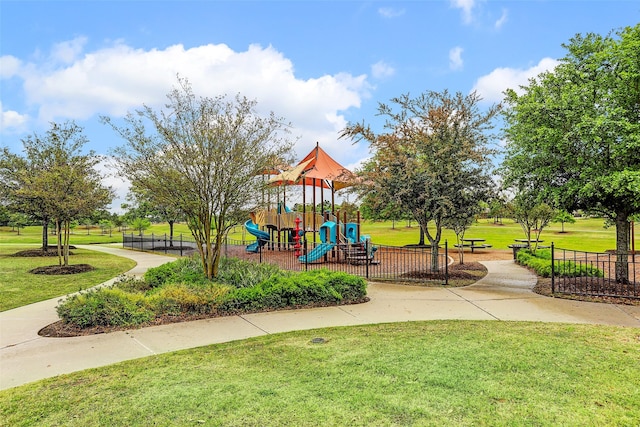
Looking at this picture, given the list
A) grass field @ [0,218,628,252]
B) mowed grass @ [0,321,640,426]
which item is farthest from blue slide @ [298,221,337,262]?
mowed grass @ [0,321,640,426]

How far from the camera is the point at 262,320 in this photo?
257 inches

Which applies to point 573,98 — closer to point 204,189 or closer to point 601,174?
point 601,174

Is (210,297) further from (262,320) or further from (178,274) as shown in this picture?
(178,274)

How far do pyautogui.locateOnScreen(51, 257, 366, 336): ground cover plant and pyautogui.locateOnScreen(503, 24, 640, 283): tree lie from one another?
534cm

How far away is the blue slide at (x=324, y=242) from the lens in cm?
1533

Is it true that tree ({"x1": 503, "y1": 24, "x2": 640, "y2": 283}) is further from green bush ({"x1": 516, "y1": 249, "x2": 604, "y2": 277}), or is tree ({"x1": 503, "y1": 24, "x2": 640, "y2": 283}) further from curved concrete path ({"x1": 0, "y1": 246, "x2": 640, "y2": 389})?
curved concrete path ({"x1": 0, "y1": 246, "x2": 640, "y2": 389})

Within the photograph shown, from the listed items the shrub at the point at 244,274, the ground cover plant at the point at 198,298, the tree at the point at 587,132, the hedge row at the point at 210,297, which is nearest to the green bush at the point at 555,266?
the tree at the point at 587,132

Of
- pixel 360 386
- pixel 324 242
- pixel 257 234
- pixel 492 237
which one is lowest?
pixel 492 237

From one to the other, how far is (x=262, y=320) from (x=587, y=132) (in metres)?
7.56

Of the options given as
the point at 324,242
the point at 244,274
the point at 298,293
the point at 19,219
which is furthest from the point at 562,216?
the point at 19,219

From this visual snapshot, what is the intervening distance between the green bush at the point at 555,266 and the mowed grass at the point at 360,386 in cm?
639

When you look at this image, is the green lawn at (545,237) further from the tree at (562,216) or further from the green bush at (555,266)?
the green bush at (555,266)

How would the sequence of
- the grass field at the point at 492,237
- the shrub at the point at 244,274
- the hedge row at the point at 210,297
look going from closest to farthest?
the hedge row at the point at 210,297 < the shrub at the point at 244,274 < the grass field at the point at 492,237

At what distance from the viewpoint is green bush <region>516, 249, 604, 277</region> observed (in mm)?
10864
